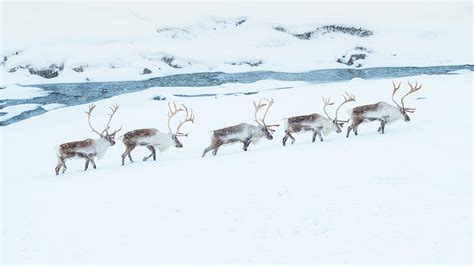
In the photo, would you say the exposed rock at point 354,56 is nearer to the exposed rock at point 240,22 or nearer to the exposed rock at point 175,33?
the exposed rock at point 240,22

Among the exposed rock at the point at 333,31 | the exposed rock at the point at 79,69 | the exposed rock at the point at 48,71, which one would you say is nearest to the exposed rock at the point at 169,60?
the exposed rock at the point at 79,69

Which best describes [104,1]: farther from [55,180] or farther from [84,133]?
[55,180]

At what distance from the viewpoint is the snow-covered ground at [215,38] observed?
116 feet

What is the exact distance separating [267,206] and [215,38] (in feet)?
111

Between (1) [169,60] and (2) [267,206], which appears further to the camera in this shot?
(1) [169,60]

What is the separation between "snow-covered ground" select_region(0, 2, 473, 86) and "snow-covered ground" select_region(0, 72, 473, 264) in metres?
19.4

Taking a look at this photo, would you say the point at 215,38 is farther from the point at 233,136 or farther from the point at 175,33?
the point at 233,136

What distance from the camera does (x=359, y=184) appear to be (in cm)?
1029

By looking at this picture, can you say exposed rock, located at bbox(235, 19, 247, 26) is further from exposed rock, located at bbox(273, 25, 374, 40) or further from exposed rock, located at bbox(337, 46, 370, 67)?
exposed rock, located at bbox(337, 46, 370, 67)

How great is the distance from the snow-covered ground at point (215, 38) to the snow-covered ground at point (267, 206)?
19.4 metres

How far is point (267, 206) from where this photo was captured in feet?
31.2

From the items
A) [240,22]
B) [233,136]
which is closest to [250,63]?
[240,22]

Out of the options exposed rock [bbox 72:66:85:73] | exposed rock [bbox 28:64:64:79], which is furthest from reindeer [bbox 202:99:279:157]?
exposed rock [bbox 28:64:64:79]

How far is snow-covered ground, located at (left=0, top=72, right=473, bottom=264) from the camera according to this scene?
Answer: 7812 millimetres
